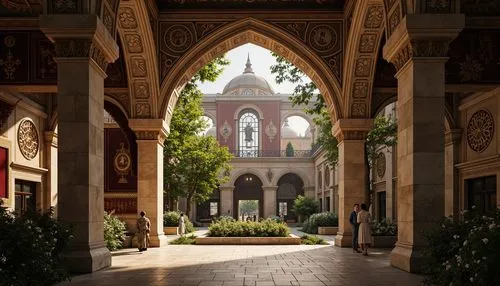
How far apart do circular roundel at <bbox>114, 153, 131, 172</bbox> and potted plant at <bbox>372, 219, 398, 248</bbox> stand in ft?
28.9

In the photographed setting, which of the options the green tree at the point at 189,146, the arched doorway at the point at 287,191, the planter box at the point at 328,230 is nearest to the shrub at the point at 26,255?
the green tree at the point at 189,146

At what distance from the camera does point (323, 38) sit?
18.2 metres

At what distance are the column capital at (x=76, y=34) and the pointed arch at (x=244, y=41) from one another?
729 centimetres

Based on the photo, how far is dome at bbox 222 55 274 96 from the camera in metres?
51.6

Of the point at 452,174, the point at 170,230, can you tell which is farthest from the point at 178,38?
the point at 170,230

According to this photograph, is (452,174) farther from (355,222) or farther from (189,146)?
(189,146)

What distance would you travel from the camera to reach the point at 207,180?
3297 cm

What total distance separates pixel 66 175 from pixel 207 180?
2288 centimetres

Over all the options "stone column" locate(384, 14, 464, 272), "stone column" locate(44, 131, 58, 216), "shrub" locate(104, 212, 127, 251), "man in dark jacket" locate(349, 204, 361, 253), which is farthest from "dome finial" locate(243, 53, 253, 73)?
"stone column" locate(384, 14, 464, 272)

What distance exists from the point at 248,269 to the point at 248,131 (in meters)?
39.8

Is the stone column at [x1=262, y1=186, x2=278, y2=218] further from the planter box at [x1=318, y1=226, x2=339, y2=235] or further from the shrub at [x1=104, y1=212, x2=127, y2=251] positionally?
the shrub at [x1=104, y1=212, x2=127, y2=251]

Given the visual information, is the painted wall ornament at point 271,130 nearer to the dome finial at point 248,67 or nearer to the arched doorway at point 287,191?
the arched doorway at point 287,191

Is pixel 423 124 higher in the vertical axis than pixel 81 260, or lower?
higher

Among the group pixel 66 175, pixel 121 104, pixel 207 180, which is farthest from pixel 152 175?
pixel 207 180
